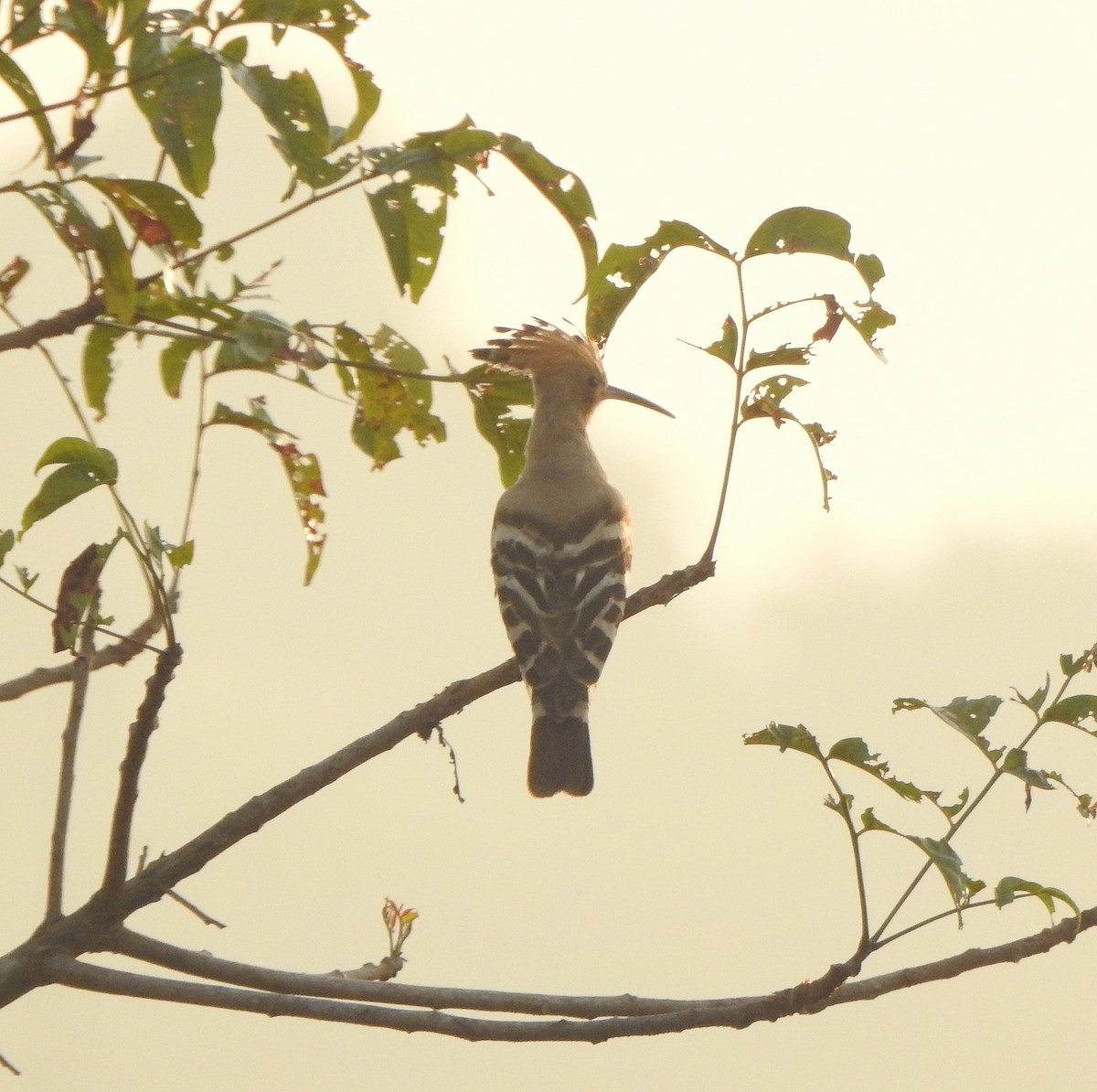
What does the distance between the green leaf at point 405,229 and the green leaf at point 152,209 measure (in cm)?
20

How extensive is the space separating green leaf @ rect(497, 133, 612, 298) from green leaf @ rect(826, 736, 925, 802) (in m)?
0.71

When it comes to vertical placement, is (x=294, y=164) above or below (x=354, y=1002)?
above

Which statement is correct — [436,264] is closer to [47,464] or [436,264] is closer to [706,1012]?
[47,464]

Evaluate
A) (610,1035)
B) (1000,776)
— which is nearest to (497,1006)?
(610,1035)

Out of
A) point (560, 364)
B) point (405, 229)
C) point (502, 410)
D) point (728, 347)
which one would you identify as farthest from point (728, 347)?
point (560, 364)

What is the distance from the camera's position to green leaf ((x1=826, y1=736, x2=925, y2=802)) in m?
1.70

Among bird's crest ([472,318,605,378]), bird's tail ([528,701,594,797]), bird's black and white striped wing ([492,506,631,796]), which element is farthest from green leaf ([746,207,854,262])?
bird's crest ([472,318,605,378])

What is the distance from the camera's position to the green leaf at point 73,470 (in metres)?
1.44

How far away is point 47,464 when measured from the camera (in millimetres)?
1469

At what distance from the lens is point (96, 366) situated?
1.92 meters

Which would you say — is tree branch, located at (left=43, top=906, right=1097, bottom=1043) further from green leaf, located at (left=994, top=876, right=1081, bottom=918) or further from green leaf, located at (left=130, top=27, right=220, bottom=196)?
green leaf, located at (left=130, top=27, right=220, bottom=196)

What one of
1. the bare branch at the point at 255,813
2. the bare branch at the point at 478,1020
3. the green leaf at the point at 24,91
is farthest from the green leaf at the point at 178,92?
the bare branch at the point at 478,1020

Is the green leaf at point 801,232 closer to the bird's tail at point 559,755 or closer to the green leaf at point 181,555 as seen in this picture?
the green leaf at point 181,555

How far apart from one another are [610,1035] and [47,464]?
84 cm
